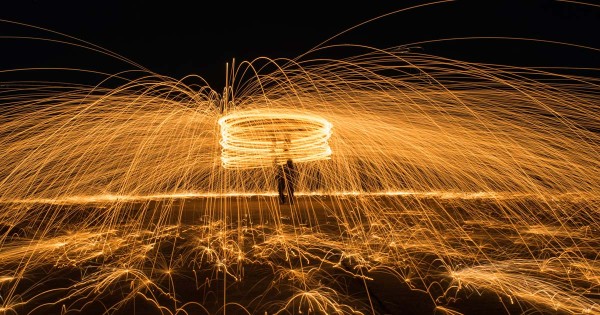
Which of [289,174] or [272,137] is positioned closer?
[272,137]

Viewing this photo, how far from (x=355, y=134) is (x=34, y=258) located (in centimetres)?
560

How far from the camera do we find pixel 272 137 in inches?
342

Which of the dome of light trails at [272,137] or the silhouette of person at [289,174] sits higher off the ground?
the dome of light trails at [272,137]

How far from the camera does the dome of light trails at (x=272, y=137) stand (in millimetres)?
7582

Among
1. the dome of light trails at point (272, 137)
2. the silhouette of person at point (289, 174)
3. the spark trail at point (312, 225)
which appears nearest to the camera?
the spark trail at point (312, 225)

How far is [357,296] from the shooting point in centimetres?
393

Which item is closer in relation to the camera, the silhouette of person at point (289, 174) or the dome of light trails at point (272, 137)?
the dome of light trails at point (272, 137)

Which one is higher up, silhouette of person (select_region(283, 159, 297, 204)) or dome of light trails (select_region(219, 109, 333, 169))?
dome of light trails (select_region(219, 109, 333, 169))

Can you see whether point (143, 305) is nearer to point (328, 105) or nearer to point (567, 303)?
point (567, 303)

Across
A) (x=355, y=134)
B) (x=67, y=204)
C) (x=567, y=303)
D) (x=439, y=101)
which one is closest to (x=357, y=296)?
(x=567, y=303)

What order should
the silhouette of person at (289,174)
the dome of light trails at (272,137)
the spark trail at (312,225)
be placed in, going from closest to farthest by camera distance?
the spark trail at (312,225)
the dome of light trails at (272,137)
the silhouette of person at (289,174)

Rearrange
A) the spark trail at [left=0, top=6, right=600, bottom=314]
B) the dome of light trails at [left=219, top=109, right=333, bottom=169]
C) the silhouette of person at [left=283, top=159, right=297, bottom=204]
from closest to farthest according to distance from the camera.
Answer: the spark trail at [left=0, top=6, right=600, bottom=314]
the dome of light trails at [left=219, top=109, right=333, bottom=169]
the silhouette of person at [left=283, top=159, right=297, bottom=204]

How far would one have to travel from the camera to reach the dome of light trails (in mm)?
7582

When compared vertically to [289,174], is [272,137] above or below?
above
